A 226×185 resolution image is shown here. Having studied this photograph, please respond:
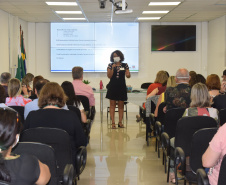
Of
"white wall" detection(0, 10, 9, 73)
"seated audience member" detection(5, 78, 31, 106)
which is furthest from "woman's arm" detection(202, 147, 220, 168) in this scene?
"white wall" detection(0, 10, 9, 73)

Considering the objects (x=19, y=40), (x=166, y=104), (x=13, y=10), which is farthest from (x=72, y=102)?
(x=19, y=40)

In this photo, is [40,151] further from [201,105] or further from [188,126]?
[201,105]

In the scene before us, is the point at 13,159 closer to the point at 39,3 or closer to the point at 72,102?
the point at 72,102

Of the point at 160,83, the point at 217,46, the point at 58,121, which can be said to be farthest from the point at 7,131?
the point at 217,46

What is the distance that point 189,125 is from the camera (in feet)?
11.6

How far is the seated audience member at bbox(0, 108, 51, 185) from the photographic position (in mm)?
1716

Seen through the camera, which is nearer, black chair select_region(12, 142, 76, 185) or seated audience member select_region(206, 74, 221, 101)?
black chair select_region(12, 142, 76, 185)

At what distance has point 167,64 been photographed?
1213 cm

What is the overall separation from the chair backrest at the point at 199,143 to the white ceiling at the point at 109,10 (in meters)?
5.99

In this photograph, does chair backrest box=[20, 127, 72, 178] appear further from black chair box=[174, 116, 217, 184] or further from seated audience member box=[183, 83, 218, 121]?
seated audience member box=[183, 83, 218, 121]

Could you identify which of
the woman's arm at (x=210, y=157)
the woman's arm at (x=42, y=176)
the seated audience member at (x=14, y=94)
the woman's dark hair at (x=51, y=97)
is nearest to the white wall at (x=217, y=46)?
the seated audience member at (x=14, y=94)

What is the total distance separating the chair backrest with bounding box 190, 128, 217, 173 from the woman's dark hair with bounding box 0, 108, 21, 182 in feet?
5.38

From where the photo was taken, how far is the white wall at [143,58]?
12.0 meters

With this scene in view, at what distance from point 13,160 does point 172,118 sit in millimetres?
2913
